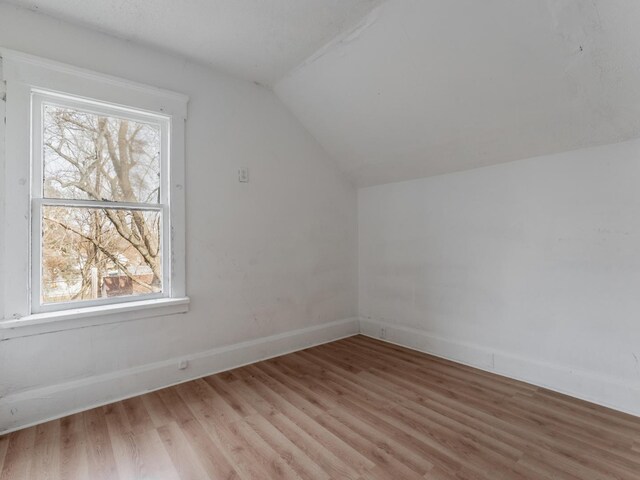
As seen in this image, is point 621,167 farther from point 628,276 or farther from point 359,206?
point 359,206

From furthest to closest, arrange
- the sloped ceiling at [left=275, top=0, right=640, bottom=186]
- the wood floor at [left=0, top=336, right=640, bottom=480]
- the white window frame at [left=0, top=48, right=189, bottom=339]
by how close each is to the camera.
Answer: the white window frame at [left=0, top=48, right=189, bottom=339] < the sloped ceiling at [left=275, top=0, right=640, bottom=186] < the wood floor at [left=0, top=336, right=640, bottom=480]

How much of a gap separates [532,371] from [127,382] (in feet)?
10.5

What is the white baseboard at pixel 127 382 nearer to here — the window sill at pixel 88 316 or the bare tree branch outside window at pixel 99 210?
the window sill at pixel 88 316

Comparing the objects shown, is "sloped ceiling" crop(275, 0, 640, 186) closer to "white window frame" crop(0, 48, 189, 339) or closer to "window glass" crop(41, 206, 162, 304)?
"white window frame" crop(0, 48, 189, 339)

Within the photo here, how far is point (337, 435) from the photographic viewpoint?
1.97 meters

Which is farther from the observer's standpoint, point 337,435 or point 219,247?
point 219,247

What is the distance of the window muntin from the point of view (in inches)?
87.9

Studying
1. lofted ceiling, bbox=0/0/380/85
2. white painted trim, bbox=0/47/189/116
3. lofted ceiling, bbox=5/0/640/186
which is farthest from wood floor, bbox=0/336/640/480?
lofted ceiling, bbox=0/0/380/85

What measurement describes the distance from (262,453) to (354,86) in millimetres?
2842

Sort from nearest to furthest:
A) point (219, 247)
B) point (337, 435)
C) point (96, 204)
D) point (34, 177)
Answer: point (337, 435)
point (34, 177)
point (96, 204)
point (219, 247)

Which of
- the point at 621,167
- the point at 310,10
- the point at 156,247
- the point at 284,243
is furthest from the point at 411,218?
the point at 156,247

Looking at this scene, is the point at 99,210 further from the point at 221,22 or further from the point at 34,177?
the point at 221,22

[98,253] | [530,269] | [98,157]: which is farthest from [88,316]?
[530,269]

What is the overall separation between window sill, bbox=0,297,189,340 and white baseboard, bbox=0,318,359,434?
1.29 ft
